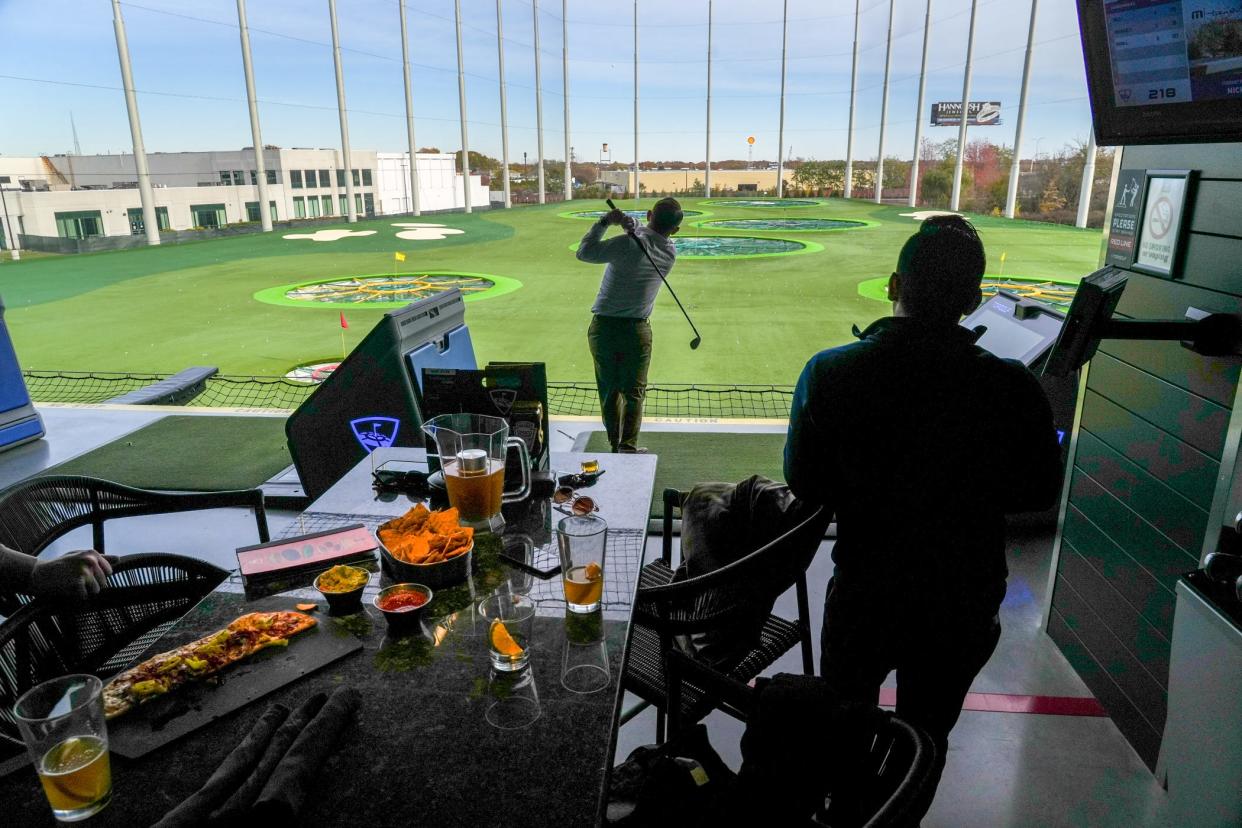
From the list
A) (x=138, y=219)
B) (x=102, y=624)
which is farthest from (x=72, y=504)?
(x=138, y=219)

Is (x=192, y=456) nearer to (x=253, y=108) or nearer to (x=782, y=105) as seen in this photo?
(x=253, y=108)

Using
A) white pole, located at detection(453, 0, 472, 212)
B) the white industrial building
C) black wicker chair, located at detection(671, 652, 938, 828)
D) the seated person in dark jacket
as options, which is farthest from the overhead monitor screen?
white pole, located at detection(453, 0, 472, 212)

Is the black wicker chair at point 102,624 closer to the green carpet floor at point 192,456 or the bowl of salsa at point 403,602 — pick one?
the bowl of salsa at point 403,602

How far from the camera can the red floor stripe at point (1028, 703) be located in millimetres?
2168

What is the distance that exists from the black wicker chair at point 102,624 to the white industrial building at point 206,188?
1352 cm

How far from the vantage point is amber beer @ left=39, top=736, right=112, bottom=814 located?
2.59 ft

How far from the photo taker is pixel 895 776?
3.18 ft

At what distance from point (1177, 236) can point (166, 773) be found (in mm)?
2417

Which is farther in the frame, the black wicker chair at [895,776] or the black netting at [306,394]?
the black netting at [306,394]

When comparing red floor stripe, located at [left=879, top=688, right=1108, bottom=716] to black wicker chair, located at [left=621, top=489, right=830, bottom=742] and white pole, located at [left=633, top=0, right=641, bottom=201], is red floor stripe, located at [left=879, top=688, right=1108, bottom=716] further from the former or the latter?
white pole, located at [left=633, top=0, right=641, bottom=201]

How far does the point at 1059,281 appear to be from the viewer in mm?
11141

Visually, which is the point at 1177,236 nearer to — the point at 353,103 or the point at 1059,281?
the point at 1059,281

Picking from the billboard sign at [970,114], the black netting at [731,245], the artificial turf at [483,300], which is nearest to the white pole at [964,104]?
the billboard sign at [970,114]

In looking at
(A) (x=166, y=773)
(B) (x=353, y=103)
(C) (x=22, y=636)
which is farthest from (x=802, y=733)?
(B) (x=353, y=103)
